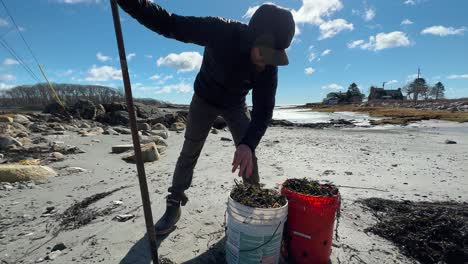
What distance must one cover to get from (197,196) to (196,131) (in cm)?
126

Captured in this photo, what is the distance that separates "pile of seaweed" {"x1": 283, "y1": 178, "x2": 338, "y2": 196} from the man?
0.38 meters

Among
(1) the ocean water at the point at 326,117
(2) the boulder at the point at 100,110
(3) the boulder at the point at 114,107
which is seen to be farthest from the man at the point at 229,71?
(1) the ocean water at the point at 326,117

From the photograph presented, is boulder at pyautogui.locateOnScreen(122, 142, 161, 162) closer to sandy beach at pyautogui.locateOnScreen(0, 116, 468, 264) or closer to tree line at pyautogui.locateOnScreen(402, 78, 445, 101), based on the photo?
sandy beach at pyautogui.locateOnScreen(0, 116, 468, 264)

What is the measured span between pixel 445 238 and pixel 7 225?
4557 mm

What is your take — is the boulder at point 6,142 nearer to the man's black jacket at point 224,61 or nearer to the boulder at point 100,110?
the man's black jacket at point 224,61

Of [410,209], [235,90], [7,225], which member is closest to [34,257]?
[7,225]

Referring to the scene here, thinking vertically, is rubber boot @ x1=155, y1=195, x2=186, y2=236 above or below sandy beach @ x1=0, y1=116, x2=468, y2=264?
above

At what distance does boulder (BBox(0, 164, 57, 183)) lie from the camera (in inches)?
185

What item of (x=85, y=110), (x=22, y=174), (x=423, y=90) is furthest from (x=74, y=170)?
(x=423, y=90)

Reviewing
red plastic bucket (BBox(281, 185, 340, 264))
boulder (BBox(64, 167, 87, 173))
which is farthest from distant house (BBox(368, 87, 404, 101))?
red plastic bucket (BBox(281, 185, 340, 264))

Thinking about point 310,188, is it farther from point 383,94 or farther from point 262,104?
point 383,94

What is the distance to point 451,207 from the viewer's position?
3.68 meters

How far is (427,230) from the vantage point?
296cm

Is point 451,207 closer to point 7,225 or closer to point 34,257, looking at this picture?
point 34,257
